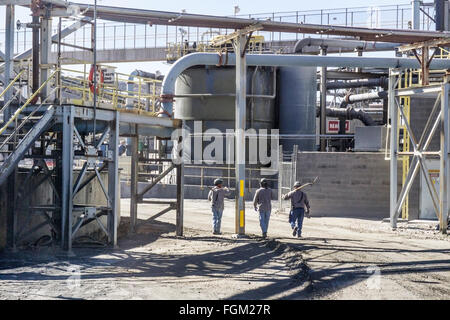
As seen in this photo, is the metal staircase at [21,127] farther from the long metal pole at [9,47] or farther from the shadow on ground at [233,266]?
the shadow on ground at [233,266]

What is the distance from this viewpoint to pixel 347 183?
24.0m

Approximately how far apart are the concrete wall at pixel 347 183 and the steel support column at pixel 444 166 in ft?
16.7

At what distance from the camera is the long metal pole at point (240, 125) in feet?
57.1

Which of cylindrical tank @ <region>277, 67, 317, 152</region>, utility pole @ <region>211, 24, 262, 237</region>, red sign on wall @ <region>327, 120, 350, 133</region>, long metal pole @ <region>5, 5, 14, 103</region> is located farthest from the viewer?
red sign on wall @ <region>327, 120, 350, 133</region>

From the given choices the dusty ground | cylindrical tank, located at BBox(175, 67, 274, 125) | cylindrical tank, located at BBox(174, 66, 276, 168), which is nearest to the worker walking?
the dusty ground

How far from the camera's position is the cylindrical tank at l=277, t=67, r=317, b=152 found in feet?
112

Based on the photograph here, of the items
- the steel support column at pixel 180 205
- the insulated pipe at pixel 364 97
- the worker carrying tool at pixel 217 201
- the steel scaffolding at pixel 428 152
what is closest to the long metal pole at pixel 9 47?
the steel support column at pixel 180 205

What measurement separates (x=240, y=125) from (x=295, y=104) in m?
17.3

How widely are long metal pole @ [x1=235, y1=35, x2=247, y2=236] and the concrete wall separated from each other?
24.2 ft

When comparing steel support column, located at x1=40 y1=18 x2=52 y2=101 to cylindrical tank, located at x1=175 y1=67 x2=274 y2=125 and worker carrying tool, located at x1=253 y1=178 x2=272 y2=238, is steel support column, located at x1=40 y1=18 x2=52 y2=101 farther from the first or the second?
cylindrical tank, located at x1=175 y1=67 x2=274 y2=125

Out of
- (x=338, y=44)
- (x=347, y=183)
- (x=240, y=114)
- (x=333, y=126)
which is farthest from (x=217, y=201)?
(x=333, y=126)

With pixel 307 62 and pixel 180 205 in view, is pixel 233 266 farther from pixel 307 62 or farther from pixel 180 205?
pixel 307 62

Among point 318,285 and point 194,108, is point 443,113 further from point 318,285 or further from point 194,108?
point 194,108
